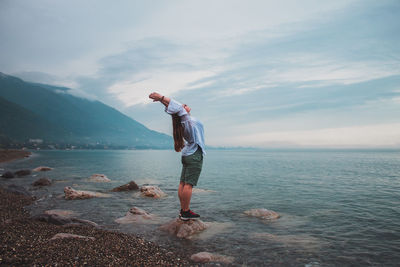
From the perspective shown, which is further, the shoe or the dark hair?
the shoe

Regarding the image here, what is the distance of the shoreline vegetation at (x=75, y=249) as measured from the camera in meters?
5.16

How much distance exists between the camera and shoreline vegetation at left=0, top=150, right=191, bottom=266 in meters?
5.16

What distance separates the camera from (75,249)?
19.2 ft

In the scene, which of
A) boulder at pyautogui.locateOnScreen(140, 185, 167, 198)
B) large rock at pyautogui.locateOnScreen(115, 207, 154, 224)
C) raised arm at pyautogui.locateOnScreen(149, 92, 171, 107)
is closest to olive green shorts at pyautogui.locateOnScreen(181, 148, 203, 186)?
raised arm at pyautogui.locateOnScreen(149, 92, 171, 107)

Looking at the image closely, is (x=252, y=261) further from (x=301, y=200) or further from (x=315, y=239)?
(x=301, y=200)

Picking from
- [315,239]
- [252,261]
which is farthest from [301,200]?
[252,261]

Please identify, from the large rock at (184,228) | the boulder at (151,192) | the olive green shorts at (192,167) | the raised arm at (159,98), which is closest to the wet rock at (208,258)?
the large rock at (184,228)

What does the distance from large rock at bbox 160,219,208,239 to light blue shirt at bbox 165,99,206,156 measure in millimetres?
2845

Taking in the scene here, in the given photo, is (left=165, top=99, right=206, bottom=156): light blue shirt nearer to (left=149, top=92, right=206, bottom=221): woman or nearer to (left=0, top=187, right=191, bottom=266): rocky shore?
(left=149, top=92, right=206, bottom=221): woman

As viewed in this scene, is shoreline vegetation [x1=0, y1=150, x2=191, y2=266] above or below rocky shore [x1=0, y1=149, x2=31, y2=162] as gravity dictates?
above

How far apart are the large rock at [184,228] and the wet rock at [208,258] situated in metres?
1.76

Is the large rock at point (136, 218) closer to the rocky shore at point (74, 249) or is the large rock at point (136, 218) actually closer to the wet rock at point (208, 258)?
the rocky shore at point (74, 249)

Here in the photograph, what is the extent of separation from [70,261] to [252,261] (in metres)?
4.50

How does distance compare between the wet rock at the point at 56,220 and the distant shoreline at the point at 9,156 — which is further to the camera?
the distant shoreline at the point at 9,156
